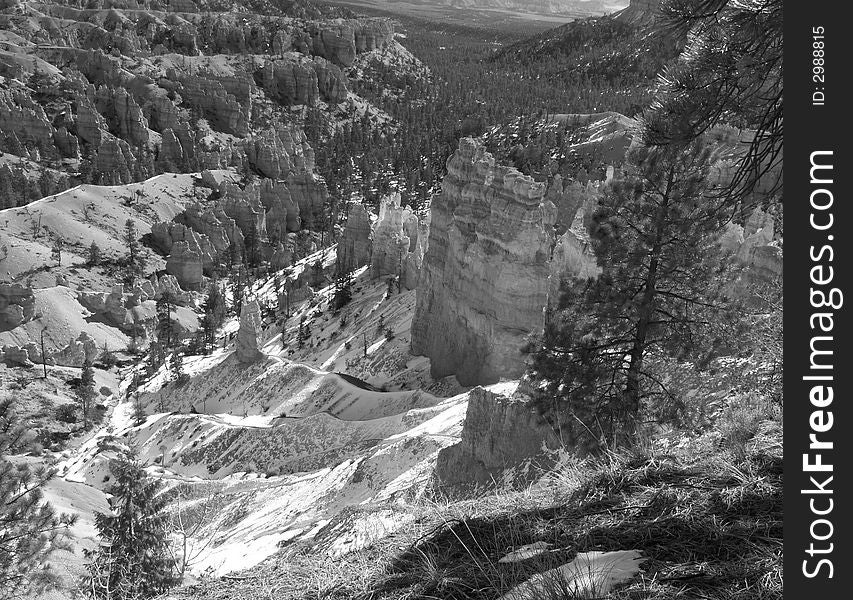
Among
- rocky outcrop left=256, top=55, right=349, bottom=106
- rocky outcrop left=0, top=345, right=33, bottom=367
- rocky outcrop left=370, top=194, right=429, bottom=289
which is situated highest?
rocky outcrop left=256, top=55, right=349, bottom=106

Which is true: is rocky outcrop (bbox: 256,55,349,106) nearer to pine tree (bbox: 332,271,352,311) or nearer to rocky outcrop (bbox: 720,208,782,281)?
pine tree (bbox: 332,271,352,311)

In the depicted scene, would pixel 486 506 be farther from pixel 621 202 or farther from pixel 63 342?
pixel 63 342

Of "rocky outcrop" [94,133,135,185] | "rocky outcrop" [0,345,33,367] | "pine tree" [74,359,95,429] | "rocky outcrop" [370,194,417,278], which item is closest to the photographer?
"pine tree" [74,359,95,429]

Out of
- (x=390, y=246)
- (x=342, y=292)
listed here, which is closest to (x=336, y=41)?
(x=390, y=246)

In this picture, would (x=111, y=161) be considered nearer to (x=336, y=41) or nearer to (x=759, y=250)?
(x=336, y=41)

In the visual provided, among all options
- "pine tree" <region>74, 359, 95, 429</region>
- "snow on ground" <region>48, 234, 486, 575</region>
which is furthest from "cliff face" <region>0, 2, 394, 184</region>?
"snow on ground" <region>48, 234, 486, 575</region>

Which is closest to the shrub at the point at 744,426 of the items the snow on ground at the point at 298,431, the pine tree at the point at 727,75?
the pine tree at the point at 727,75
